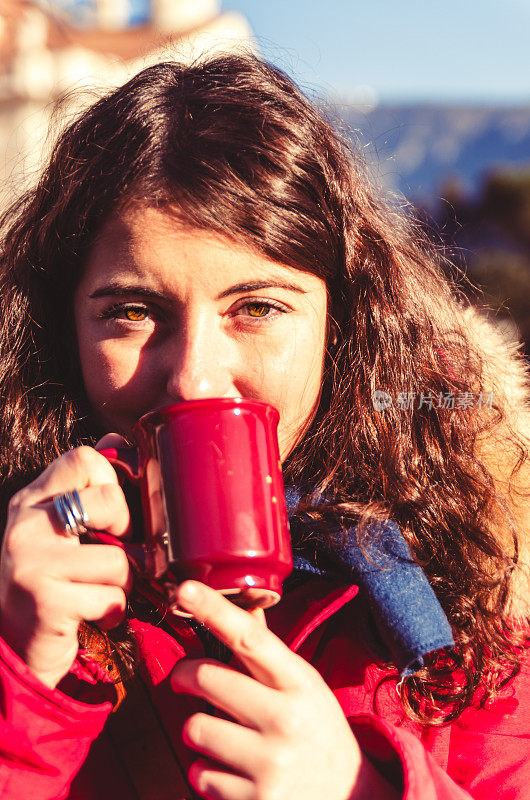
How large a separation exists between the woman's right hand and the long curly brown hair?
349mm

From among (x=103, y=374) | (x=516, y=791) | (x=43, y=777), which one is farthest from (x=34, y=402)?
(x=516, y=791)

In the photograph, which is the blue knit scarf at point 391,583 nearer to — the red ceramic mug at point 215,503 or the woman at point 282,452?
the woman at point 282,452

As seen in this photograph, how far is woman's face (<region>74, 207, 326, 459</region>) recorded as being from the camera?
1.39 metres

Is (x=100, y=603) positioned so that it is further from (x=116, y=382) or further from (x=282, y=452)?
(x=282, y=452)

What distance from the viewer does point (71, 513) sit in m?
1.14

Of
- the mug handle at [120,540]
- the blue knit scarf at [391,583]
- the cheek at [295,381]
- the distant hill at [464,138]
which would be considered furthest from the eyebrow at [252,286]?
the distant hill at [464,138]

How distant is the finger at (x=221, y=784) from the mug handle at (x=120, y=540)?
0.97 ft

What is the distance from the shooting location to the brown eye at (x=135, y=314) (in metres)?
1.46

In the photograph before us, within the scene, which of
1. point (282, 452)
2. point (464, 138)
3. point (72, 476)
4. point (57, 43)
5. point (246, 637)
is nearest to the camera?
point (246, 637)

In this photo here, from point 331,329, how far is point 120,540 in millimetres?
709

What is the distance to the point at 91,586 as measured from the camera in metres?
1.17

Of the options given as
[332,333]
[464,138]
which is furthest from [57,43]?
[464,138]

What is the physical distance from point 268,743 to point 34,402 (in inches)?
40.2

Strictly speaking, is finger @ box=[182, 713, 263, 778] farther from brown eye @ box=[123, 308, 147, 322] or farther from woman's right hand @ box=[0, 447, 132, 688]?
brown eye @ box=[123, 308, 147, 322]
